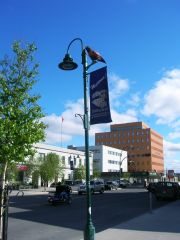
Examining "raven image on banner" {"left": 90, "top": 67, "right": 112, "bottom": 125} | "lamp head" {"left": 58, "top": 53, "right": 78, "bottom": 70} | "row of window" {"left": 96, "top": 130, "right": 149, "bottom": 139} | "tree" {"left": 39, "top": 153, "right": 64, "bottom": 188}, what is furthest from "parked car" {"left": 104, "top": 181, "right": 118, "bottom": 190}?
"row of window" {"left": 96, "top": 130, "right": 149, "bottom": 139}

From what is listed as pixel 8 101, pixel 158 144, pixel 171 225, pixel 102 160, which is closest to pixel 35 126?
pixel 8 101

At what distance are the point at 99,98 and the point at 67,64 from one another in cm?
158

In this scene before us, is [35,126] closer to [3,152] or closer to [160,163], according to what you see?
[3,152]

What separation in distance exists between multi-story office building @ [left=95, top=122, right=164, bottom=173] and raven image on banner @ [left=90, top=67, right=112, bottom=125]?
15807 cm

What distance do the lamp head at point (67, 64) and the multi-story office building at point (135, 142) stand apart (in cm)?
15783

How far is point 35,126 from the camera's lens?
1097 centimetres

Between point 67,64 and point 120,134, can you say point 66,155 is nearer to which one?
point 67,64

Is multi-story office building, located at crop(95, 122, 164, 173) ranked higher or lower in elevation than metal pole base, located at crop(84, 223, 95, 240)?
higher

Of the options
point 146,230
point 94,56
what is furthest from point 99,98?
point 146,230

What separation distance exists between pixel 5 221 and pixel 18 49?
16.3 feet

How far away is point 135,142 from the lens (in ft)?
571

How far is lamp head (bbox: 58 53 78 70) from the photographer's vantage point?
12.0 metres

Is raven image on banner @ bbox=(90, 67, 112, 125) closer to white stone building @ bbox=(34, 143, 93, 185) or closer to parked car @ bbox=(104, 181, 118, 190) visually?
parked car @ bbox=(104, 181, 118, 190)

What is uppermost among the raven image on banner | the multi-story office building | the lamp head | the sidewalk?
the multi-story office building
